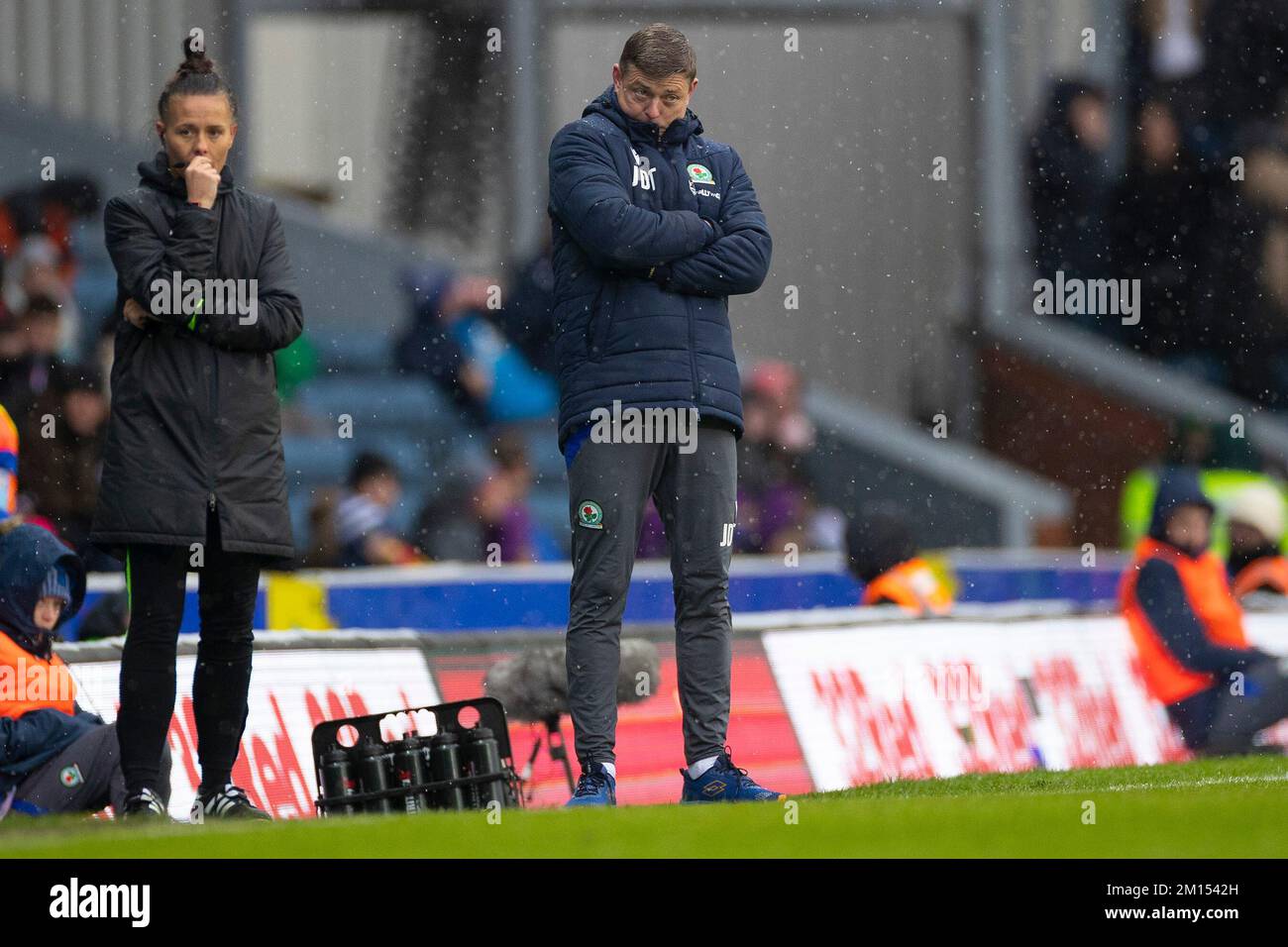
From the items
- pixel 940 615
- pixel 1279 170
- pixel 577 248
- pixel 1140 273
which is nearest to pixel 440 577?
pixel 940 615

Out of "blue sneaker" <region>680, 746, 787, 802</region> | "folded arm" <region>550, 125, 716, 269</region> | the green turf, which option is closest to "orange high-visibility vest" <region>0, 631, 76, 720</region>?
the green turf

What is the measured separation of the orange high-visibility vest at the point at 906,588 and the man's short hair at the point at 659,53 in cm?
391

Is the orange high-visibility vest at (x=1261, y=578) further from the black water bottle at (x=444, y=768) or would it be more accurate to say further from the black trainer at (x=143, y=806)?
the black trainer at (x=143, y=806)

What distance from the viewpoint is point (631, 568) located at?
5.93 metres

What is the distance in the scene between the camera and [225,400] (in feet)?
19.5

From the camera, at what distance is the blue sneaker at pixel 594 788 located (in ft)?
19.0

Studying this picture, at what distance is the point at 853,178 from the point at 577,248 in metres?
10.4

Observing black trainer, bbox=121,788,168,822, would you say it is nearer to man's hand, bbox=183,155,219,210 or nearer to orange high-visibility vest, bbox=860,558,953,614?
man's hand, bbox=183,155,219,210

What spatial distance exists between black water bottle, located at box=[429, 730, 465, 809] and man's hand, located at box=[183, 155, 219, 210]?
5.29 feet

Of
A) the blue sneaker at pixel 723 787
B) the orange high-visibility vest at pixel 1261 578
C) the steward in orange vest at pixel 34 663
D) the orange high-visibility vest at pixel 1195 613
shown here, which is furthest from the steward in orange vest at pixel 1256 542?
the steward in orange vest at pixel 34 663
